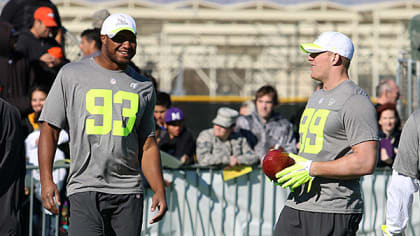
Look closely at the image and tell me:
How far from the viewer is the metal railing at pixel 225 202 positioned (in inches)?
244

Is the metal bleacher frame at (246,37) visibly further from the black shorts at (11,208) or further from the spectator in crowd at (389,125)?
the black shorts at (11,208)

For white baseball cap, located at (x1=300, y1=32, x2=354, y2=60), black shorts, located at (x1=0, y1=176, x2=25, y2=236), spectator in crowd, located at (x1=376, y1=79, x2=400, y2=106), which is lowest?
black shorts, located at (x1=0, y1=176, x2=25, y2=236)

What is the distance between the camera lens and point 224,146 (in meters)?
6.43

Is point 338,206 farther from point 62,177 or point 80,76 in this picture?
point 62,177

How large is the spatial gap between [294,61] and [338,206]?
9.35 metres

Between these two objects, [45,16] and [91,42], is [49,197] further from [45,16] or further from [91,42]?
[45,16]

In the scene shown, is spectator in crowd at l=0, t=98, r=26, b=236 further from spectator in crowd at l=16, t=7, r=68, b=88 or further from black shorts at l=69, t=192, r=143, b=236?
spectator in crowd at l=16, t=7, r=68, b=88

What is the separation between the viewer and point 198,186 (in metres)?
6.23

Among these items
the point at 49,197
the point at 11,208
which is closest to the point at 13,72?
the point at 11,208

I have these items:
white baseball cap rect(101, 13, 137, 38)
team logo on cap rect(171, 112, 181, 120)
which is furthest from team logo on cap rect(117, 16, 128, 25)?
team logo on cap rect(171, 112, 181, 120)

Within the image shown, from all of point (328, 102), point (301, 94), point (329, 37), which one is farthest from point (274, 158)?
point (301, 94)

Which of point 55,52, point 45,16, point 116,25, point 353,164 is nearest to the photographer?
point 353,164

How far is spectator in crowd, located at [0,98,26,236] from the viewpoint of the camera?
14.0ft

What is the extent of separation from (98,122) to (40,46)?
3491 mm
